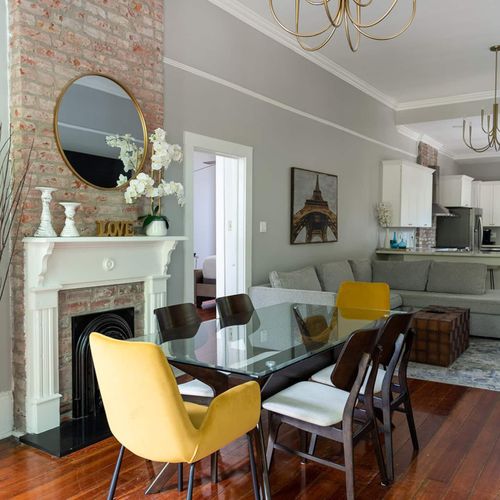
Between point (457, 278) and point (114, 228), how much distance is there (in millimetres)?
4632

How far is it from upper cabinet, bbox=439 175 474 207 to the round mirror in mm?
8443

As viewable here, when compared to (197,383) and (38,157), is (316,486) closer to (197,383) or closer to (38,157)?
(197,383)

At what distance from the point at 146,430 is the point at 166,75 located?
299cm

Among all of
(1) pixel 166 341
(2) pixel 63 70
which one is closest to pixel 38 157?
(2) pixel 63 70

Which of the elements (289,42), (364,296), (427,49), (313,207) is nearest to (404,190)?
(313,207)

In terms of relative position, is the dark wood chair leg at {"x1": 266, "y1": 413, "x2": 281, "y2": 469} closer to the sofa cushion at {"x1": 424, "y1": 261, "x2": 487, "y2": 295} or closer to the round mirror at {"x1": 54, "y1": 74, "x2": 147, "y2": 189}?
the round mirror at {"x1": 54, "y1": 74, "x2": 147, "y2": 189}

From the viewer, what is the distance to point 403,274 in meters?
6.82

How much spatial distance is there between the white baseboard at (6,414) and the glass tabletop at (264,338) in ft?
3.42

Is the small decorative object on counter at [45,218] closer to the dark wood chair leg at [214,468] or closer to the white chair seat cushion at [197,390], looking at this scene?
the white chair seat cushion at [197,390]

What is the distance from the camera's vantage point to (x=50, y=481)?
8.35ft

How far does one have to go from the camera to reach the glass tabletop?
227cm

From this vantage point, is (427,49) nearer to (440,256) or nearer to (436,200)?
(440,256)

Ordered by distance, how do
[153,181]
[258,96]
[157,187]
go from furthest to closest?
[258,96] → [157,187] → [153,181]

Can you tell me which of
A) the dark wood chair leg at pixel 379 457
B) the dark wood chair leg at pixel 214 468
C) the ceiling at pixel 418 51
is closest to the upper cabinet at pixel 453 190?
the ceiling at pixel 418 51
